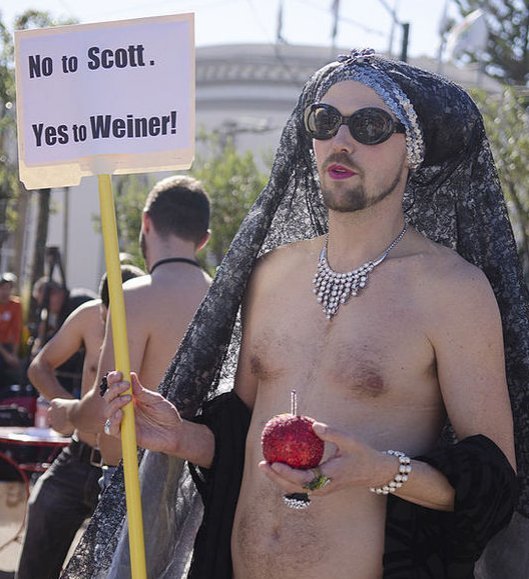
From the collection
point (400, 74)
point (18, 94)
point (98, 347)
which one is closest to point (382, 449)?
point (400, 74)

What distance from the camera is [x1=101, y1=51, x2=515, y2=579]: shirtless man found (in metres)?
2.58

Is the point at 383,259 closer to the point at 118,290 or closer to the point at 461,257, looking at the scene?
the point at 461,257

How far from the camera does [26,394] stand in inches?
391

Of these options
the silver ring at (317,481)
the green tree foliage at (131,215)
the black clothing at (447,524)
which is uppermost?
the silver ring at (317,481)

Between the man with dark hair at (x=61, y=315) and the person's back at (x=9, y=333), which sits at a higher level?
the man with dark hair at (x=61, y=315)

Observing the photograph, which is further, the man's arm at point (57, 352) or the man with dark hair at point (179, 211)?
the man's arm at point (57, 352)

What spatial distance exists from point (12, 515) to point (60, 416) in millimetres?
3218

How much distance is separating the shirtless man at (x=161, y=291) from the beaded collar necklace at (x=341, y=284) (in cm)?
132

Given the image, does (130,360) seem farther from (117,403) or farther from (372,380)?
(372,380)

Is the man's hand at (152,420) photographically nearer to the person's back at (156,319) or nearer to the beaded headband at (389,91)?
the beaded headband at (389,91)

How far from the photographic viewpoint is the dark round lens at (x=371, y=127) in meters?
2.74

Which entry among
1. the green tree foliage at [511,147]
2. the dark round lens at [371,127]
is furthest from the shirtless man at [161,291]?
the green tree foliage at [511,147]

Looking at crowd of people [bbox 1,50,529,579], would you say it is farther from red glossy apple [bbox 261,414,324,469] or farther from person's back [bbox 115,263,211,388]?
person's back [bbox 115,263,211,388]

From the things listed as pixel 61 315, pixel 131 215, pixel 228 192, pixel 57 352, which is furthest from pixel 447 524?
pixel 131 215
